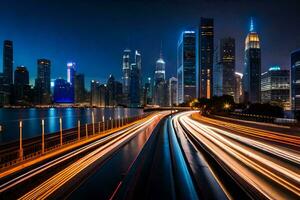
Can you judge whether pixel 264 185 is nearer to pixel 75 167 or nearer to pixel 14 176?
pixel 75 167

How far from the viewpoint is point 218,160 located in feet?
90.4

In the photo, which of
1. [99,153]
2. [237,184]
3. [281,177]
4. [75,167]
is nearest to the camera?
[237,184]

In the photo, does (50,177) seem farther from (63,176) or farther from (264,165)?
(264,165)

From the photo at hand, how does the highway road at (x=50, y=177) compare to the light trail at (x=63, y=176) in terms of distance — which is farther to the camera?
the highway road at (x=50, y=177)

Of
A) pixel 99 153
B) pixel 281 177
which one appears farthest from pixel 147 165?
pixel 281 177

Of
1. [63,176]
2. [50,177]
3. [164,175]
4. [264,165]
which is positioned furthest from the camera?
[264,165]

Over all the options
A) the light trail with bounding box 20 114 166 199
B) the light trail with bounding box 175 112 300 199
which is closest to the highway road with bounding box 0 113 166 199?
the light trail with bounding box 20 114 166 199

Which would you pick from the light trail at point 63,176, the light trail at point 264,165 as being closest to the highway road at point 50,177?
the light trail at point 63,176

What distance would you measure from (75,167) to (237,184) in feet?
35.7

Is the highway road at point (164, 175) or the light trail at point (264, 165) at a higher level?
the light trail at point (264, 165)

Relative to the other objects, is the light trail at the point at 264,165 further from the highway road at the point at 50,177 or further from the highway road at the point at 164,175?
the highway road at the point at 50,177

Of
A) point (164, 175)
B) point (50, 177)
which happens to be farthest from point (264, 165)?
point (50, 177)

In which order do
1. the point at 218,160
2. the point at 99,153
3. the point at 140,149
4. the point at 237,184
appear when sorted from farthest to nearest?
the point at 140,149 → the point at 99,153 → the point at 218,160 → the point at 237,184

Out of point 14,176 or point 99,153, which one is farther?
point 99,153
